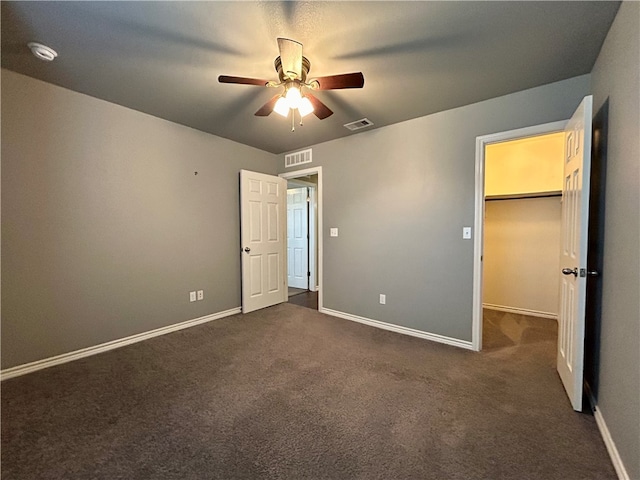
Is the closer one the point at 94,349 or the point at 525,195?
the point at 94,349

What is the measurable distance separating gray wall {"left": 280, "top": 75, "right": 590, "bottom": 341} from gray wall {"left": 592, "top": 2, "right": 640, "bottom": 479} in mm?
816

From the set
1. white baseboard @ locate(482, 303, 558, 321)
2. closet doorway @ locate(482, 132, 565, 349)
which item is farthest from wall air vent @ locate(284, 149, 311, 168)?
white baseboard @ locate(482, 303, 558, 321)

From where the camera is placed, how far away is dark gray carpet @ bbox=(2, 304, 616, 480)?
135cm

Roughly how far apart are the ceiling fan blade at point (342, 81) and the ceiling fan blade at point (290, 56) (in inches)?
6.4

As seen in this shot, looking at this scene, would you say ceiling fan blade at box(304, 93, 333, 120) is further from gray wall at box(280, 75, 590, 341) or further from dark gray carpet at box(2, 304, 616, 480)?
dark gray carpet at box(2, 304, 616, 480)

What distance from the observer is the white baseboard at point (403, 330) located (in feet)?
9.07

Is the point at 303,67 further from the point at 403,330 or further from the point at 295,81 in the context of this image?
the point at 403,330

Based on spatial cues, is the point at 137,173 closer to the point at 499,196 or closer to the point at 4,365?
the point at 4,365

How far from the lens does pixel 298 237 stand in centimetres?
562

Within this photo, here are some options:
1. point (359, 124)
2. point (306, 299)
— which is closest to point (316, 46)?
point (359, 124)

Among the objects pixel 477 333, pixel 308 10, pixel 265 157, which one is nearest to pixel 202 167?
pixel 265 157

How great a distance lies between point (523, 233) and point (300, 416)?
150 inches

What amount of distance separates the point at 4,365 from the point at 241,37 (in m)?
3.10

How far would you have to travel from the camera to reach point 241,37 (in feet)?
5.76
